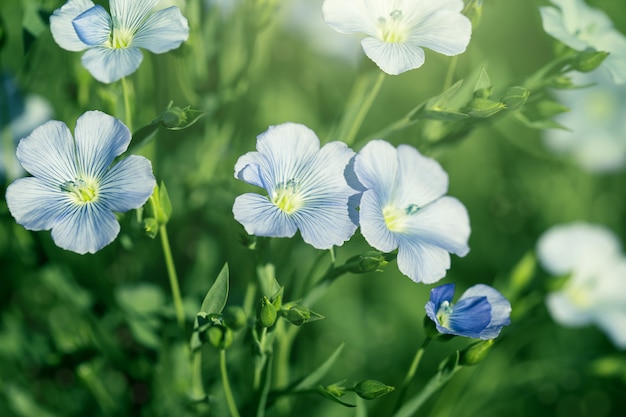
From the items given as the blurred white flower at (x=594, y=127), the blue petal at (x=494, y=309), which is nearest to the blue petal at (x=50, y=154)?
the blue petal at (x=494, y=309)

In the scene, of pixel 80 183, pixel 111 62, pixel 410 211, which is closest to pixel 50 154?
pixel 80 183

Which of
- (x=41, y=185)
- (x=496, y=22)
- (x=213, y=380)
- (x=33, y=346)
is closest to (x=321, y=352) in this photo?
(x=213, y=380)

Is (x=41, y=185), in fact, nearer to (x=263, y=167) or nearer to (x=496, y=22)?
(x=263, y=167)

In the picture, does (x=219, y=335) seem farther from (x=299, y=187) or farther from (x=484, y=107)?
(x=484, y=107)

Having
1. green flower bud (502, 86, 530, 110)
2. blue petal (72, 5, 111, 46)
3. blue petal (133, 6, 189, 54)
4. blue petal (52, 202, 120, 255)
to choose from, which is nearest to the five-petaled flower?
green flower bud (502, 86, 530, 110)

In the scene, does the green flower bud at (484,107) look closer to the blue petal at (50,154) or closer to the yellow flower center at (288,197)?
the yellow flower center at (288,197)

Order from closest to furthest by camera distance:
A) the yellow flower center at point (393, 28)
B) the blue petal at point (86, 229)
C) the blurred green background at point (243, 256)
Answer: the blue petal at point (86, 229), the yellow flower center at point (393, 28), the blurred green background at point (243, 256)

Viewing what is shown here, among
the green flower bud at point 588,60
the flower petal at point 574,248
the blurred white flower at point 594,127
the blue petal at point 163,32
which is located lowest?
the blurred white flower at point 594,127
